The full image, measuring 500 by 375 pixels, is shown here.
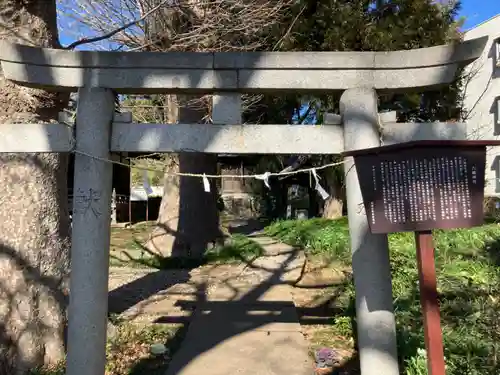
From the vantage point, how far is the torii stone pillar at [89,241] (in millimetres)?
3740

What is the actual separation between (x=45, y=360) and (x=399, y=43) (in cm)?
953

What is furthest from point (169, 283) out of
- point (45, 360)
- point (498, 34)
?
point (498, 34)

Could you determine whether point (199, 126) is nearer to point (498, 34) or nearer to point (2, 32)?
point (2, 32)

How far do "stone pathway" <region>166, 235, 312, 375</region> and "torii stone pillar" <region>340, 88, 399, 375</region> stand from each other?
Answer: 1176 mm

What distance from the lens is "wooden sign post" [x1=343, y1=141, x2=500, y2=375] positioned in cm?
300

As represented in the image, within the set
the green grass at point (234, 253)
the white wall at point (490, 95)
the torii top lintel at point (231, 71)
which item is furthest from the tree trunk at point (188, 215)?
the white wall at point (490, 95)

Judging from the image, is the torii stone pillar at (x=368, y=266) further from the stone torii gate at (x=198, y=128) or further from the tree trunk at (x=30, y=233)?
the tree trunk at (x=30, y=233)

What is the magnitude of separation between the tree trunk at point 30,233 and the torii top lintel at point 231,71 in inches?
52.7

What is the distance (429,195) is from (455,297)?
3.45 metres

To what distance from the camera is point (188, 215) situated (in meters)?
11.5

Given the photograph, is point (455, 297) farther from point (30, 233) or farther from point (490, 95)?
point (490, 95)

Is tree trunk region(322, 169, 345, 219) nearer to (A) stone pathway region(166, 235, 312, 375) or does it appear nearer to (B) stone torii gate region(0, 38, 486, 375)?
(A) stone pathway region(166, 235, 312, 375)

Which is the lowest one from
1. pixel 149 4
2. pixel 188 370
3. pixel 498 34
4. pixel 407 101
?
pixel 188 370

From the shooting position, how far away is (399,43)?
10.4 m
